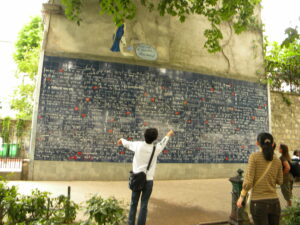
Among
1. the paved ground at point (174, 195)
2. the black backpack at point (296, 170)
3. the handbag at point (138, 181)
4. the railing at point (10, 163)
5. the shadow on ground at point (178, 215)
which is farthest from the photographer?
the railing at point (10, 163)

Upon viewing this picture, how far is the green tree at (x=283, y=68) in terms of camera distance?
→ 396 inches

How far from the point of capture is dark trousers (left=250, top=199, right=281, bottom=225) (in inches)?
97.1

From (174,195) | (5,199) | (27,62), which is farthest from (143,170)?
(27,62)

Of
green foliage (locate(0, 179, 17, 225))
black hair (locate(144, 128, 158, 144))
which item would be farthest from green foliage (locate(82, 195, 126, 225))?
green foliage (locate(0, 179, 17, 225))

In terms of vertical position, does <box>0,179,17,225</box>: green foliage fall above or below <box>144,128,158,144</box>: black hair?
below

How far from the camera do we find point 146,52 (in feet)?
26.9

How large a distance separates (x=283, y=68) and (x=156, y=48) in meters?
6.31

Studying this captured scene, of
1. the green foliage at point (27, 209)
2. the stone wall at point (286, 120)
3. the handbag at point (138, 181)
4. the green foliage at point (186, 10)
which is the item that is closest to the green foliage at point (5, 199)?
the green foliage at point (27, 209)

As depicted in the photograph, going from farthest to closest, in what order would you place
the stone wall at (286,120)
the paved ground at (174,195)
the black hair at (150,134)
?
the stone wall at (286,120), the paved ground at (174,195), the black hair at (150,134)

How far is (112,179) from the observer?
24.2 ft

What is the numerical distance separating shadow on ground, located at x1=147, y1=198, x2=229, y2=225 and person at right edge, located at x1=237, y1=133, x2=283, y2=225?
1.78 metres

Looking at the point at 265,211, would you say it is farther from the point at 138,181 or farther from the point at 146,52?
the point at 146,52

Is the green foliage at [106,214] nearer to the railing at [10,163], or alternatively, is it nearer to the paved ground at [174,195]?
the paved ground at [174,195]

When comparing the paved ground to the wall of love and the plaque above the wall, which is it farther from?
the plaque above the wall
